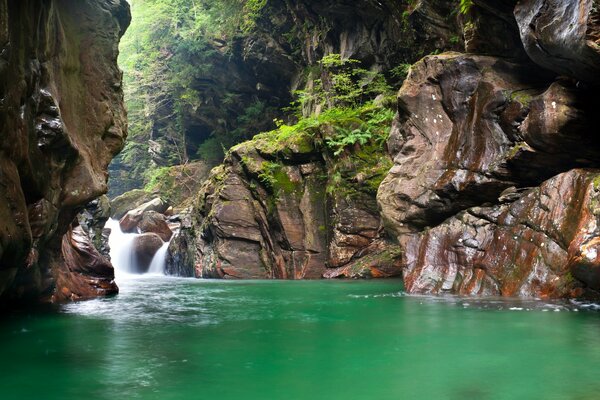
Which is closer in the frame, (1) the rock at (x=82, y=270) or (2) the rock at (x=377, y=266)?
(1) the rock at (x=82, y=270)

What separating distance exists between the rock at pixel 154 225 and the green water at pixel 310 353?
773 inches

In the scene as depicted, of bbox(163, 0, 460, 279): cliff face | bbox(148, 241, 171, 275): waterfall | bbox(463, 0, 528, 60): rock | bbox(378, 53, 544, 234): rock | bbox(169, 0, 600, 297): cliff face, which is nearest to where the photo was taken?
bbox(169, 0, 600, 297): cliff face

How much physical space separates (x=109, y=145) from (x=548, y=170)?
30.9 feet

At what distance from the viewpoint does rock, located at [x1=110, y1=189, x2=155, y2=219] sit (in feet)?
111

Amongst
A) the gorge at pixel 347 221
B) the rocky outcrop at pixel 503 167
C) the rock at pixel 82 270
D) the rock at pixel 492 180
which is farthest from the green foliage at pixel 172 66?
the rock at pixel 82 270

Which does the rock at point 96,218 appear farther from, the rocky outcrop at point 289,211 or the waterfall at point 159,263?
the waterfall at point 159,263

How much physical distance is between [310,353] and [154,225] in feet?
80.7

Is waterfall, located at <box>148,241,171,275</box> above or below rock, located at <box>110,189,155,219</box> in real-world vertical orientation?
below

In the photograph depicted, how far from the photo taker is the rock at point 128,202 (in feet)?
111

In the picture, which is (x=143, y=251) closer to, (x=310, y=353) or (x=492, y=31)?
(x=492, y=31)

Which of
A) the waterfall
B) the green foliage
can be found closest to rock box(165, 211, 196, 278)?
the waterfall

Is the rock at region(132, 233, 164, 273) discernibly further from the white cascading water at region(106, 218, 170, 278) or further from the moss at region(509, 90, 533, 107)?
the moss at region(509, 90, 533, 107)

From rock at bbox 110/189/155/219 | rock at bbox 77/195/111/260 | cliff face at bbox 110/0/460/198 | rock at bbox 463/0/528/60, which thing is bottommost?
rock at bbox 77/195/111/260

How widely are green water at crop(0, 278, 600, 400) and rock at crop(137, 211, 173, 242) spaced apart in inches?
773
